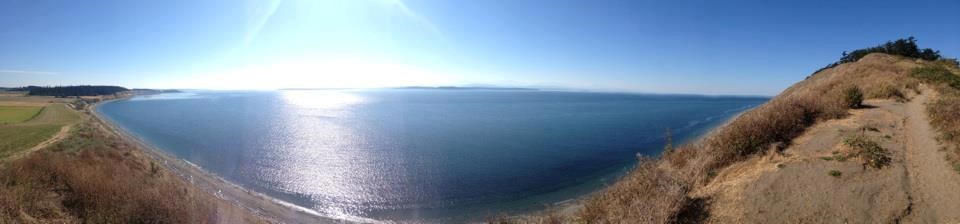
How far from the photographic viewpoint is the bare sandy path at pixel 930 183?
6.28 metres

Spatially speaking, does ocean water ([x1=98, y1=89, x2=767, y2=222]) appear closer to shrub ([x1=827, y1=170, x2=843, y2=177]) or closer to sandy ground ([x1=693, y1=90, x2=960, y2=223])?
sandy ground ([x1=693, y1=90, x2=960, y2=223])

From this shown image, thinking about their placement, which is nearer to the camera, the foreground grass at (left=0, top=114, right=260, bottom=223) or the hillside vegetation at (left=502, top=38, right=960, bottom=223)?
the hillside vegetation at (left=502, top=38, right=960, bottom=223)

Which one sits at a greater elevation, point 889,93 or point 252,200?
point 889,93

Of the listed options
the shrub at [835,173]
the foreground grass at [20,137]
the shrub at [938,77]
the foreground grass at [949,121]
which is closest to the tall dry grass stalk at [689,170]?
the shrub at [835,173]

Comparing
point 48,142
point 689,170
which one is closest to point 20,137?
point 48,142

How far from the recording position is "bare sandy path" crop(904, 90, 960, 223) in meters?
6.28

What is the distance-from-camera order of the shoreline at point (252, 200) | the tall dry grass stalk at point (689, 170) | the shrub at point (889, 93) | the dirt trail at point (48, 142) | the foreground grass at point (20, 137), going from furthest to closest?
the foreground grass at point (20, 137) < the dirt trail at point (48, 142) < the shrub at point (889, 93) < the shoreline at point (252, 200) < the tall dry grass stalk at point (689, 170)

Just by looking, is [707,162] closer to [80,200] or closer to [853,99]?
[853,99]

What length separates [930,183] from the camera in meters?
7.30

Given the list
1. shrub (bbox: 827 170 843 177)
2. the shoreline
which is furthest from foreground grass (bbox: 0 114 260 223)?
shrub (bbox: 827 170 843 177)

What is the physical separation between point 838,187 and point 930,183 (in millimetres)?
1718

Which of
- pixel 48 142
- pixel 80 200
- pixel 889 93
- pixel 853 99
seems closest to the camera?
pixel 80 200

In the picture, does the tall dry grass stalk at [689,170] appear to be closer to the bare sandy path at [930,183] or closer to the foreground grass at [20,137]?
the bare sandy path at [930,183]

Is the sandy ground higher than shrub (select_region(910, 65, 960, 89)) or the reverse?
the reverse
